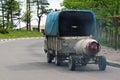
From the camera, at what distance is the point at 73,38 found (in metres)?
19.8

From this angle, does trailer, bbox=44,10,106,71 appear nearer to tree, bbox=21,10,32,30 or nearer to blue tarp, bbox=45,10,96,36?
blue tarp, bbox=45,10,96,36

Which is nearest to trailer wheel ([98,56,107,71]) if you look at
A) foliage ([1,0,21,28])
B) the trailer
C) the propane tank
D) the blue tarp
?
the trailer

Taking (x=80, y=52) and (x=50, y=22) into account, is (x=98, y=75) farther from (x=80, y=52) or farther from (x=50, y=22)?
(x=50, y=22)

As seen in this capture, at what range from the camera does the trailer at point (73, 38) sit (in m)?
18.3

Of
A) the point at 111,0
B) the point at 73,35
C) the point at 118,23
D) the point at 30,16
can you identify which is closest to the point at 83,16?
the point at 73,35

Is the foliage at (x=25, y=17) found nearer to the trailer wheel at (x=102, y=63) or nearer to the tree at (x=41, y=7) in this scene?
the tree at (x=41, y=7)

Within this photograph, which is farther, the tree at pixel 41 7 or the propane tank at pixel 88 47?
the tree at pixel 41 7

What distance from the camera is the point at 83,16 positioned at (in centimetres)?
2095

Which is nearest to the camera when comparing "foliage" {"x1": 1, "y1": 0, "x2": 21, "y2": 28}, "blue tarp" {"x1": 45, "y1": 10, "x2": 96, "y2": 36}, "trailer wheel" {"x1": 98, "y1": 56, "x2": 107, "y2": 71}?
"trailer wheel" {"x1": 98, "y1": 56, "x2": 107, "y2": 71}

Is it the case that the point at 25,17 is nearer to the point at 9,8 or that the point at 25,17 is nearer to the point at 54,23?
the point at 9,8

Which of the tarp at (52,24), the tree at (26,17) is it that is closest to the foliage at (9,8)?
the tree at (26,17)

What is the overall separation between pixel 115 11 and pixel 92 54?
25.4 meters

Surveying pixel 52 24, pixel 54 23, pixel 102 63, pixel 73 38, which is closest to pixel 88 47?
pixel 102 63

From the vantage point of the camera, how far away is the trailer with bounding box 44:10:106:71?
18.3 m
